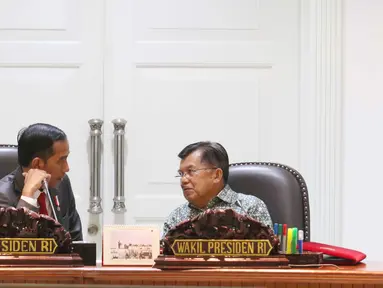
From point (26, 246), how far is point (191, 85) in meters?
1.94

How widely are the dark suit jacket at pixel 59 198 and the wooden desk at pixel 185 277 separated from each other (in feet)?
2.21

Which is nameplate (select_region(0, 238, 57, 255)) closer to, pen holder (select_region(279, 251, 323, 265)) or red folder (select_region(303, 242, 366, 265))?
pen holder (select_region(279, 251, 323, 265))

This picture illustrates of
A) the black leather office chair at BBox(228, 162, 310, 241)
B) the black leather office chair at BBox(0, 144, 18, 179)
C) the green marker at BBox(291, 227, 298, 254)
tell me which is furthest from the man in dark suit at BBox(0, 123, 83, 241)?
the green marker at BBox(291, 227, 298, 254)

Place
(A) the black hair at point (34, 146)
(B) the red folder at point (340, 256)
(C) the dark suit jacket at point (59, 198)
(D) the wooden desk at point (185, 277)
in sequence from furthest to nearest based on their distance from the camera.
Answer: (A) the black hair at point (34, 146), (C) the dark suit jacket at point (59, 198), (B) the red folder at point (340, 256), (D) the wooden desk at point (185, 277)

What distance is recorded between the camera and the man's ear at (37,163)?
2740 mm

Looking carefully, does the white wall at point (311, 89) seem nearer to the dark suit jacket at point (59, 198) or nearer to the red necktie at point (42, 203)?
the dark suit jacket at point (59, 198)

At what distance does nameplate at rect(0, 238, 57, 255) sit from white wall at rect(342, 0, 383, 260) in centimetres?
203

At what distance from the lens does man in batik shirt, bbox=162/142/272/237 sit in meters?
2.84

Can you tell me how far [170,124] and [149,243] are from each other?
5.75 feet

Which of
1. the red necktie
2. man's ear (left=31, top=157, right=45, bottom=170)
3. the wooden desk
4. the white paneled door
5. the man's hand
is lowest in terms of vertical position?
the wooden desk

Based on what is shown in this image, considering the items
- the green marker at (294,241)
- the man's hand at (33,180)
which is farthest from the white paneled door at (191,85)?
the green marker at (294,241)

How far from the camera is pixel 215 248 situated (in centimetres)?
186

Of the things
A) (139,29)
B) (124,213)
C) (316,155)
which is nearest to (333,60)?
(316,155)

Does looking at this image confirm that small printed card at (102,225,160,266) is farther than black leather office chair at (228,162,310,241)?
No
